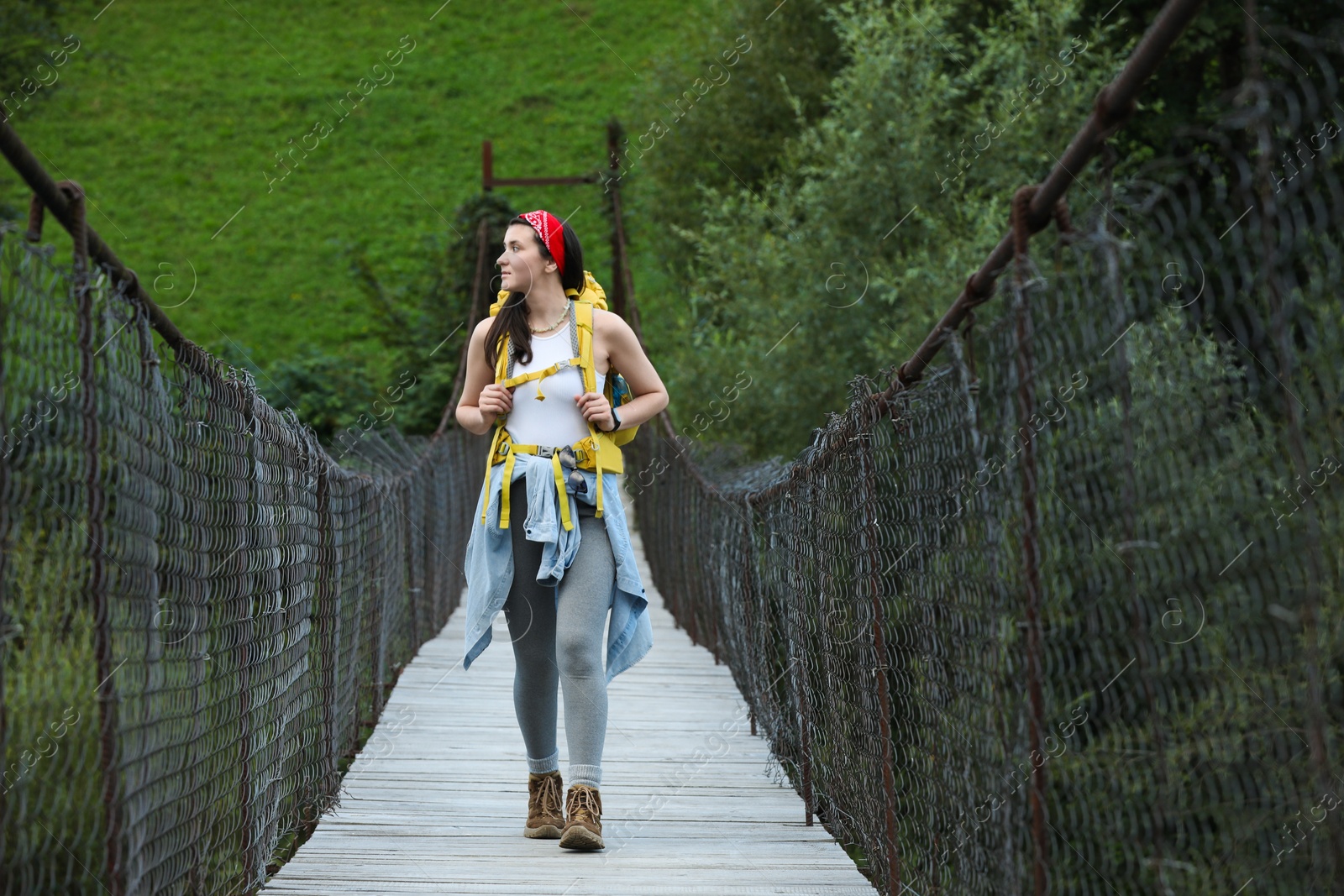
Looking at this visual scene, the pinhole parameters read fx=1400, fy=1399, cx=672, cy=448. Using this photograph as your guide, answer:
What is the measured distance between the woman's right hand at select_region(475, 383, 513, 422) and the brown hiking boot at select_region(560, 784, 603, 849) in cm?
78

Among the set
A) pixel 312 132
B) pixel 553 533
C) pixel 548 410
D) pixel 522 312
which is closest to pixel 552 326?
pixel 522 312

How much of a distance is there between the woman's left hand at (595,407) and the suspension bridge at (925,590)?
0.46 meters

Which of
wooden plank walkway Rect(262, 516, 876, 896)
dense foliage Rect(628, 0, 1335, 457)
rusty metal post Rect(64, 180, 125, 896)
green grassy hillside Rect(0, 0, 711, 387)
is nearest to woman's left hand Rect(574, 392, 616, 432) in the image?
wooden plank walkway Rect(262, 516, 876, 896)

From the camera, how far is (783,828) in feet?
10.1

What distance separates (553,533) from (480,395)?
377 millimetres

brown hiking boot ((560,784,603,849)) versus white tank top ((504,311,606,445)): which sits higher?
white tank top ((504,311,606,445))

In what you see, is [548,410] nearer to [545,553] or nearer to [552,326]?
[552,326]

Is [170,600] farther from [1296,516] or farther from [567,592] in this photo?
[1296,516]

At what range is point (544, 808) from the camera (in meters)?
2.96

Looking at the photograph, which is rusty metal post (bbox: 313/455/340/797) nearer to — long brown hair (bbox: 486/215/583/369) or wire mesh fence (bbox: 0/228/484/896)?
wire mesh fence (bbox: 0/228/484/896)

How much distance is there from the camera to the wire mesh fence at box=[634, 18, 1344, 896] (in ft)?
4.09

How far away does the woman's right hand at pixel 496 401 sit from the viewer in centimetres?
287

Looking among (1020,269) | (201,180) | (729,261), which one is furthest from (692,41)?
(1020,269)

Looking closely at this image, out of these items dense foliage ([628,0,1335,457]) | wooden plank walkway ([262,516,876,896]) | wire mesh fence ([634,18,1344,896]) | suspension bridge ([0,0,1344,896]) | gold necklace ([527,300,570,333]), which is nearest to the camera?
wire mesh fence ([634,18,1344,896])
